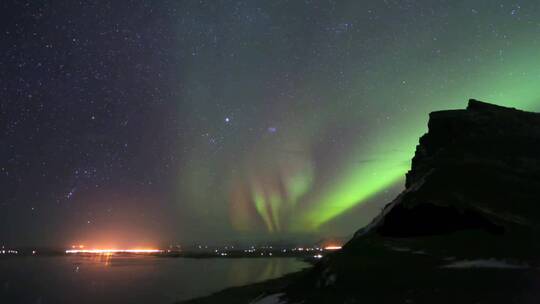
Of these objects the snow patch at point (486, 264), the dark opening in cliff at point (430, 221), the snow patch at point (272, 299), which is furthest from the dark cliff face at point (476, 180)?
the snow patch at point (272, 299)

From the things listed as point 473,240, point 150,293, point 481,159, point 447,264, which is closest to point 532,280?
point 447,264

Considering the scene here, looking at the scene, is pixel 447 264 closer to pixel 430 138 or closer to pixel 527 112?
pixel 430 138

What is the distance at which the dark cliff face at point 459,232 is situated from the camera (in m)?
23.2

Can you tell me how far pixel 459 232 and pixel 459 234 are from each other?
1.34 ft

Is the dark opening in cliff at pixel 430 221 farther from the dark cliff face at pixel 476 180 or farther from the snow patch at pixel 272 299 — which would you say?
the snow patch at pixel 272 299

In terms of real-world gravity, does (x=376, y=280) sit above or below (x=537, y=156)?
below

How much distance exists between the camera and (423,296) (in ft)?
71.9

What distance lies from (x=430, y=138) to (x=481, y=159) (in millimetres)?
10545

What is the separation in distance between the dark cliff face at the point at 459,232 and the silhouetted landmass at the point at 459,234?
0.07 metres

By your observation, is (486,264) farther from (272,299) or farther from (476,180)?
(272,299)

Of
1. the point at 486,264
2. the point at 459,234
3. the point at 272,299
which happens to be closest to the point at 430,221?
the point at 459,234

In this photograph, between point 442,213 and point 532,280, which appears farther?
point 442,213

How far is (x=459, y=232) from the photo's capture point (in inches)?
1244

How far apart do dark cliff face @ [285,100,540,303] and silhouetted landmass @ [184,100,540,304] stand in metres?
0.07
